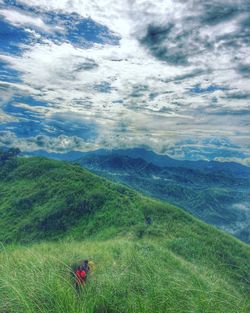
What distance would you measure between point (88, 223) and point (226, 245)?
24228 mm

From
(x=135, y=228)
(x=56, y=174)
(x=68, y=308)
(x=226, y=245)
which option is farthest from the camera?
(x=56, y=174)

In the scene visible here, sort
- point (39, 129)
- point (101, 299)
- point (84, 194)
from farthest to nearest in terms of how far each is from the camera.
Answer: point (39, 129), point (84, 194), point (101, 299)

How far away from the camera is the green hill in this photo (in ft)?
17.9

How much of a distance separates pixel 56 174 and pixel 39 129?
6313cm

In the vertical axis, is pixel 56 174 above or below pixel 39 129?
below

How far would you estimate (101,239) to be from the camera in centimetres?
4441

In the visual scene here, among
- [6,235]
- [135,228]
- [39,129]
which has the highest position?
[39,129]

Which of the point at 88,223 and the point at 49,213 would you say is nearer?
the point at 88,223

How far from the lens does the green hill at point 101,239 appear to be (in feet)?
17.9

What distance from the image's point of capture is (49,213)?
62.9m

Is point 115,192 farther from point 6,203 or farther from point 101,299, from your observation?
point 101,299

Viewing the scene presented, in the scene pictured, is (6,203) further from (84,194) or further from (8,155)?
(8,155)

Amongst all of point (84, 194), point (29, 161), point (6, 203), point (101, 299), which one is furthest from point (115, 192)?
point (101, 299)

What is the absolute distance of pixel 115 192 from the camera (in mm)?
68875
